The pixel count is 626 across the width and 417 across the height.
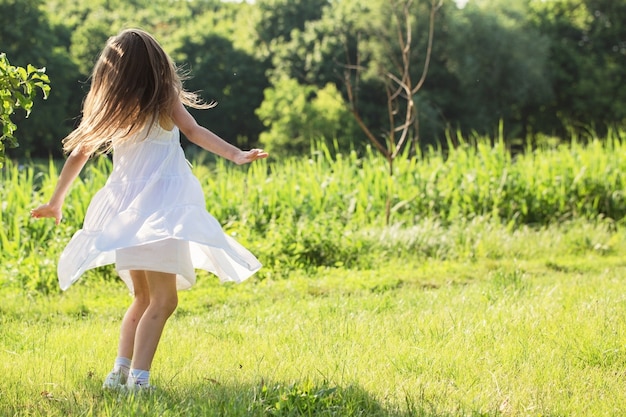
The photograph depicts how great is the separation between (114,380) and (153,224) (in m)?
0.65

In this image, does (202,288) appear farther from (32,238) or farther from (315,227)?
(32,238)

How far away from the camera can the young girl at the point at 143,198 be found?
3.03 m

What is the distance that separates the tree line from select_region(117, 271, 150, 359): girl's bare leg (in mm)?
33271

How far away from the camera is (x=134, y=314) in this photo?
328 cm

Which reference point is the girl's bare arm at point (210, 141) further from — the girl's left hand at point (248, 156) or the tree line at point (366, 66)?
the tree line at point (366, 66)

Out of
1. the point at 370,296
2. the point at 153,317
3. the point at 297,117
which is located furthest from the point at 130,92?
the point at 297,117

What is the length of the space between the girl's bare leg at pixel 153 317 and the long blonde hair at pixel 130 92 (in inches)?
23.2

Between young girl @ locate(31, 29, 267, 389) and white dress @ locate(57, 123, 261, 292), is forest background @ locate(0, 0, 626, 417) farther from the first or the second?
white dress @ locate(57, 123, 261, 292)

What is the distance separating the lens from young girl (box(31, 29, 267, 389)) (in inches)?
119

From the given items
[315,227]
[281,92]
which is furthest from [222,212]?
[281,92]

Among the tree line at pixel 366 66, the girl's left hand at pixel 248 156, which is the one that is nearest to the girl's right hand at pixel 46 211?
the girl's left hand at pixel 248 156

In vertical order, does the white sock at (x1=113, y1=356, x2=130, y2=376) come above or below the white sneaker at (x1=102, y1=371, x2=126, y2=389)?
above

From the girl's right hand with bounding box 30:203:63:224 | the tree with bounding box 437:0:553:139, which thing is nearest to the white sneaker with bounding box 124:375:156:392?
the girl's right hand with bounding box 30:203:63:224

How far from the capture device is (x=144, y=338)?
3068 mm
